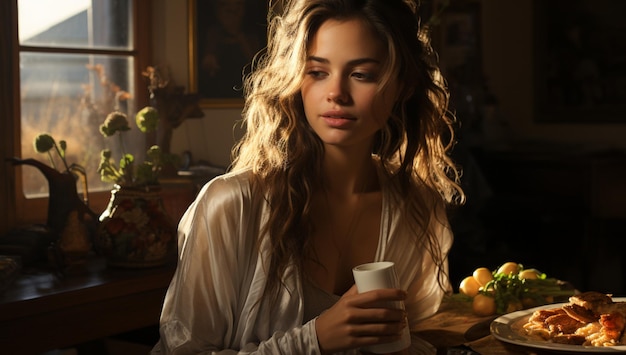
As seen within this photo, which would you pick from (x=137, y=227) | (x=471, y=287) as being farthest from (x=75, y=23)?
(x=471, y=287)

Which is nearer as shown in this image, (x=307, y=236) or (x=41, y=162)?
(x=307, y=236)

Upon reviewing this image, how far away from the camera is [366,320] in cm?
143

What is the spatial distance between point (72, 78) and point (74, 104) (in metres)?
0.09

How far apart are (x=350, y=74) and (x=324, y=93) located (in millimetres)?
67

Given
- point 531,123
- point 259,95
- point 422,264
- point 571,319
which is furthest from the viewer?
point 531,123

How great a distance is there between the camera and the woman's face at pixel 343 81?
1.67m

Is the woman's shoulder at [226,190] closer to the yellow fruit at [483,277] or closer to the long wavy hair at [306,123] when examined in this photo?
the long wavy hair at [306,123]

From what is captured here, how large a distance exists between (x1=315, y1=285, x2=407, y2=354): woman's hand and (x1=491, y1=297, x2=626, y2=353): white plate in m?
0.23

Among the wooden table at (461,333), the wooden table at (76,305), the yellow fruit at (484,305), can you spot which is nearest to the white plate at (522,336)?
the wooden table at (461,333)

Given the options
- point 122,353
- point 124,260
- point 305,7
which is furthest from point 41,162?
point 305,7

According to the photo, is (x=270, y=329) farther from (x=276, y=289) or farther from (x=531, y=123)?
(x=531, y=123)

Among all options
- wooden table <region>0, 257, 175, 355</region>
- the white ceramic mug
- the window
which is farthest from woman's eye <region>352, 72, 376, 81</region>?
the window

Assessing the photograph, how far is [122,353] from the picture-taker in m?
2.65

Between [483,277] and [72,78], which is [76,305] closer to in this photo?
[72,78]
